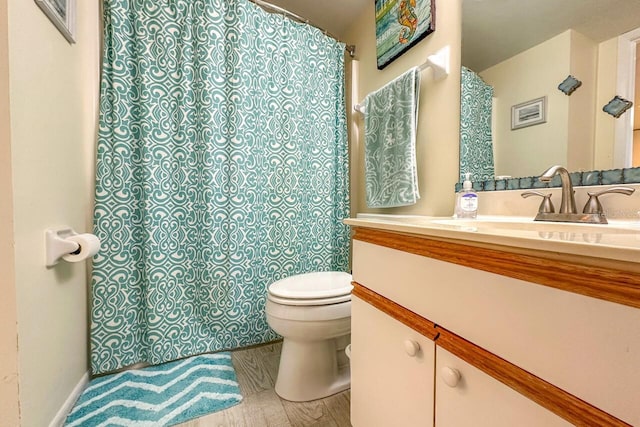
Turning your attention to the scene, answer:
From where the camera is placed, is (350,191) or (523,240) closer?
(523,240)

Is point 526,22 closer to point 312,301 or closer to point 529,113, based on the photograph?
point 529,113

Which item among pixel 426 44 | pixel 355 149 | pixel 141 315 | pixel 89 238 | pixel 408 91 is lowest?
pixel 141 315

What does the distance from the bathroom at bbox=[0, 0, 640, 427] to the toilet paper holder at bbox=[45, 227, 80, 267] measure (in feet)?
0.11

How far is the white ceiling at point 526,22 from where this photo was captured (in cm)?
76

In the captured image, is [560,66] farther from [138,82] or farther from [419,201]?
[138,82]

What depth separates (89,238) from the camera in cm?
96

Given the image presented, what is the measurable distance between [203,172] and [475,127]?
1.30 metres

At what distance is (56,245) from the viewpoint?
0.87 m

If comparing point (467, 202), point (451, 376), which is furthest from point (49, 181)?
point (467, 202)

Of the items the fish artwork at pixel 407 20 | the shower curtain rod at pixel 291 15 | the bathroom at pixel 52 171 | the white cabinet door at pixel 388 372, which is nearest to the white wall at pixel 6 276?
the bathroom at pixel 52 171


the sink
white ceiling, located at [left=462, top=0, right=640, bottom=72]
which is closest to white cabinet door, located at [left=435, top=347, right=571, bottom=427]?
the sink

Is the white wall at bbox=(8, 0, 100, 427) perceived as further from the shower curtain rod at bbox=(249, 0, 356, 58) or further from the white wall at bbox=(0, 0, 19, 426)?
the shower curtain rod at bbox=(249, 0, 356, 58)

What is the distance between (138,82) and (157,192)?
1.71 ft

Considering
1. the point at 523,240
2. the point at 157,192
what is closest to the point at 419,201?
the point at 523,240
